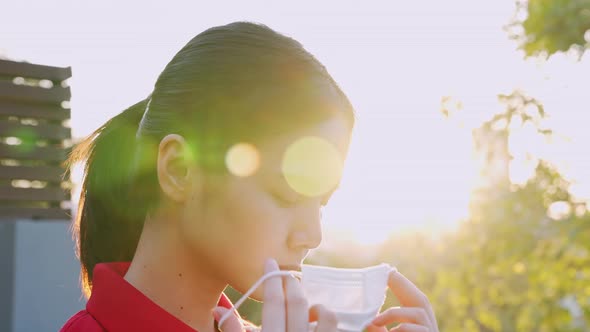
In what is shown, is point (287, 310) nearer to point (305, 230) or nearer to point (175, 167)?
point (305, 230)

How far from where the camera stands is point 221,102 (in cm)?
185

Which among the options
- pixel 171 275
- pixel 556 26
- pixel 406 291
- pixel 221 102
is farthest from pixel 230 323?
pixel 556 26

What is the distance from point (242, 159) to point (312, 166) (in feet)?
0.54

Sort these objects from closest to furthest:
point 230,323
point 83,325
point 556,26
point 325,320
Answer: point 325,320 < point 83,325 < point 230,323 < point 556,26

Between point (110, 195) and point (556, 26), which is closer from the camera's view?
point (110, 195)

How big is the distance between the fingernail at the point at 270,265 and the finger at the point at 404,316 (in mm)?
302

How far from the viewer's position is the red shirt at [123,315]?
6.23 feet

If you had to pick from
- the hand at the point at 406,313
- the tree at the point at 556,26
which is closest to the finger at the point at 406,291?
the hand at the point at 406,313

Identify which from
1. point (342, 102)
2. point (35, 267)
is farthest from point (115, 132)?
point (35, 267)

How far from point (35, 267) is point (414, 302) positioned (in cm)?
199

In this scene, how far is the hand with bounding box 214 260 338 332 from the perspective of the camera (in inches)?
66.1

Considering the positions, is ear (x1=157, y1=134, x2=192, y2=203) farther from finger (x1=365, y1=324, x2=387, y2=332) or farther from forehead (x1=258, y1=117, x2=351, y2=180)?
finger (x1=365, y1=324, x2=387, y2=332)

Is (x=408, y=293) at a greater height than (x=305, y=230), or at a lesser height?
lesser

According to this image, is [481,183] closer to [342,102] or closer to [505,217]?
[505,217]
